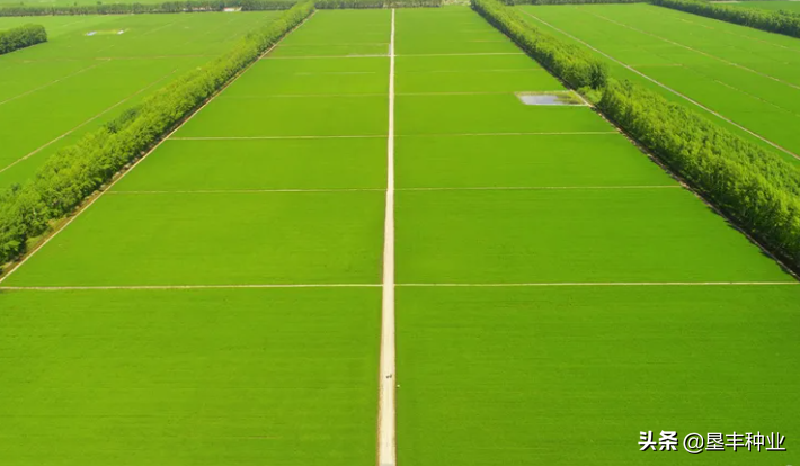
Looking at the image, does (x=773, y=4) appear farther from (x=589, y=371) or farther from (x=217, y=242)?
Answer: (x=217, y=242)

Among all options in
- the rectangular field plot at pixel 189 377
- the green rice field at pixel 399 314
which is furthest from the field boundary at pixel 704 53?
the rectangular field plot at pixel 189 377

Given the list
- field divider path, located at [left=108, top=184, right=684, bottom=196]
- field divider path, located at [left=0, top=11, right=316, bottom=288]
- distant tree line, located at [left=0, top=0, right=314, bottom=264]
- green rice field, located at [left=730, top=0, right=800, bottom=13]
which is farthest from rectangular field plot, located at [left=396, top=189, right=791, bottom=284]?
green rice field, located at [left=730, top=0, right=800, bottom=13]

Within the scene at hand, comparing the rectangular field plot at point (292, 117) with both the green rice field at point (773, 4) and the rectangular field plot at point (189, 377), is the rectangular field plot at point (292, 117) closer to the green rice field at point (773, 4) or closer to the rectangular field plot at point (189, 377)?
the rectangular field plot at point (189, 377)

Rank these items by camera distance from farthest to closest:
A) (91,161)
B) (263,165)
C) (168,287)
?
1. (263,165)
2. (91,161)
3. (168,287)

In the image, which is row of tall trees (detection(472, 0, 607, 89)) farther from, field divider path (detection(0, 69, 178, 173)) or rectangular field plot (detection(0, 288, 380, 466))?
field divider path (detection(0, 69, 178, 173))

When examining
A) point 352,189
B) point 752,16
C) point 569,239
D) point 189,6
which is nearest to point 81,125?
point 352,189

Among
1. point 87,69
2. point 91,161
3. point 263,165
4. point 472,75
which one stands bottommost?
point 263,165
